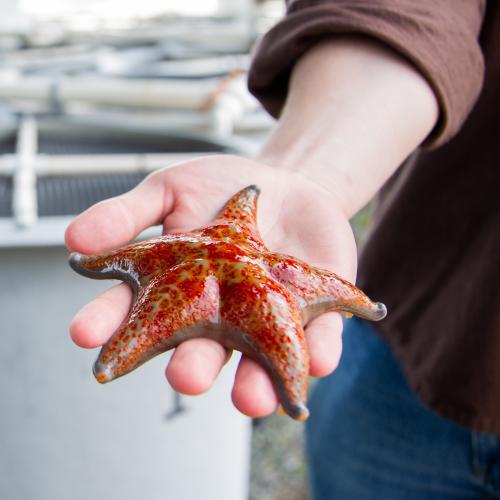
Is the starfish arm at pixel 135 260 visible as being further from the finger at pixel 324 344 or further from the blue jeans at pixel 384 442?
the blue jeans at pixel 384 442

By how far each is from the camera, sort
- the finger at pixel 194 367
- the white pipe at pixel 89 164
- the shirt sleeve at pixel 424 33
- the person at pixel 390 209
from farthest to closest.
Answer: the white pipe at pixel 89 164 → the shirt sleeve at pixel 424 33 → the person at pixel 390 209 → the finger at pixel 194 367

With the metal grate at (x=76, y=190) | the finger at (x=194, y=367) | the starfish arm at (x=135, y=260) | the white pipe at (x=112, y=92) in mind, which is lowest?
the white pipe at (x=112, y=92)

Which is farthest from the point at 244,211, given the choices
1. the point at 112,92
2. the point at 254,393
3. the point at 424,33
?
the point at 112,92

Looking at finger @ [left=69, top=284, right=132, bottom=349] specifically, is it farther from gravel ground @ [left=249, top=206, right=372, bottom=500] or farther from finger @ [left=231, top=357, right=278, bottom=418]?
gravel ground @ [left=249, top=206, right=372, bottom=500]

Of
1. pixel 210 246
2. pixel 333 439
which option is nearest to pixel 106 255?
pixel 210 246

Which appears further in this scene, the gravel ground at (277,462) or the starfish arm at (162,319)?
the gravel ground at (277,462)

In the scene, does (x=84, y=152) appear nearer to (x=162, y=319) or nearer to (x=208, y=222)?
(x=208, y=222)

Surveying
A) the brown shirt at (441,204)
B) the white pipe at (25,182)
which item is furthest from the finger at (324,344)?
the white pipe at (25,182)
